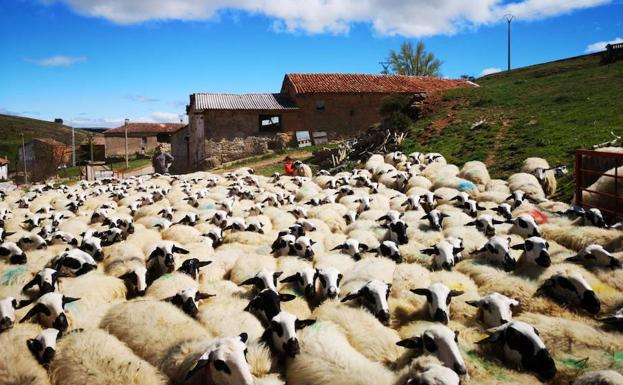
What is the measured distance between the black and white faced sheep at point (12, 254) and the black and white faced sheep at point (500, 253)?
7.24m

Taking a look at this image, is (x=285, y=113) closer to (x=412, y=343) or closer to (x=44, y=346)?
(x=44, y=346)

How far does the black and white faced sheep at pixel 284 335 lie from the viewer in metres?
4.21

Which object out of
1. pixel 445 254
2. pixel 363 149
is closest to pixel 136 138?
pixel 363 149

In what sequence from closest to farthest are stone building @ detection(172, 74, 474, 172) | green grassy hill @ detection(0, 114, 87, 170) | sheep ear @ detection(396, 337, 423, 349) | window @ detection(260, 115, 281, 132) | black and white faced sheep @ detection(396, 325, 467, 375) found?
1. black and white faced sheep @ detection(396, 325, 467, 375)
2. sheep ear @ detection(396, 337, 423, 349)
3. stone building @ detection(172, 74, 474, 172)
4. window @ detection(260, 115, 281, 132)
5. green grassy hill @ detection(0, 114, 87, 170)

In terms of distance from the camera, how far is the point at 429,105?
24.0 metres

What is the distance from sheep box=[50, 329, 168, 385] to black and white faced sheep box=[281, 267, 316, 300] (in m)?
2.22

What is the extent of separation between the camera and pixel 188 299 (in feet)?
17.0

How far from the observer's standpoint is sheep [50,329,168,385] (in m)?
3.90

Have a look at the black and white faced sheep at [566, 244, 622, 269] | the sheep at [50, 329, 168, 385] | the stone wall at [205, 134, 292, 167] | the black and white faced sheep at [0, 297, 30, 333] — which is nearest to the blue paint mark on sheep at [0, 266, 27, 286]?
the black and white faced sheep at [0, 297, 30, 333]

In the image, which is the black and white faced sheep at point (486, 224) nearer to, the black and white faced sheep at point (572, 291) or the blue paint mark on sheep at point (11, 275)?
the black and white faced sheep at point (572, 291)

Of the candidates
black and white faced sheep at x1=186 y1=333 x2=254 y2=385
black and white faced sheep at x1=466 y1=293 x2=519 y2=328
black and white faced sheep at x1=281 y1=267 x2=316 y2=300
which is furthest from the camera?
black and white faced sheep at x1=281 y1=267 x2=316 y2=300

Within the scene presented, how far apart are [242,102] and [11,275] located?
25224mm

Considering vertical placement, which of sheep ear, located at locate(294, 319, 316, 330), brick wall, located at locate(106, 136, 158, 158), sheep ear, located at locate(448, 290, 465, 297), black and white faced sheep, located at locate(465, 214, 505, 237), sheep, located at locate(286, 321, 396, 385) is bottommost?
sheep, located at locate(286, 321, 396, 385)

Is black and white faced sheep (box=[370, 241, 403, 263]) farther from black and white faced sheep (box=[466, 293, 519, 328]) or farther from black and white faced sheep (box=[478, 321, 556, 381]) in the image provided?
black and white faced sheep (box=[478, 321, 556, 381])
